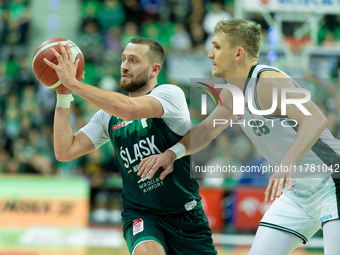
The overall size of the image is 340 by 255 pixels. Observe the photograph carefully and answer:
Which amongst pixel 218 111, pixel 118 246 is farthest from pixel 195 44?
pixel 218 111

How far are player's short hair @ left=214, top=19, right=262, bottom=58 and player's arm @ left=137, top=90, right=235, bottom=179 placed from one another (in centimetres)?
51

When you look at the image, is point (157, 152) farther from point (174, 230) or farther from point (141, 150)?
point (174, 230)

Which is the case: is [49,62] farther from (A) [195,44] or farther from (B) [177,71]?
(A) [195,44]

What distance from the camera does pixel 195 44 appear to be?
1446 centimetres

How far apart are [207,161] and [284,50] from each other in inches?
123

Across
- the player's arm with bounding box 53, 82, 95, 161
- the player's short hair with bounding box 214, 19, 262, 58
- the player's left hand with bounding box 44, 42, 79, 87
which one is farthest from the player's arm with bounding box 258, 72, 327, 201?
the player's arm with bounding box 53, 82, 95, 161

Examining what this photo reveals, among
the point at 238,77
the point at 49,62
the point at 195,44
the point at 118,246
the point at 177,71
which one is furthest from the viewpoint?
the point at 195,44

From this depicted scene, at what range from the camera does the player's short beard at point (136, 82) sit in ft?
15.2

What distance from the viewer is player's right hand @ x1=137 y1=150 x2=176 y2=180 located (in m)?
4.23

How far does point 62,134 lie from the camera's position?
457 cm

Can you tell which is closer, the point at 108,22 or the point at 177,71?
the point at 177,71

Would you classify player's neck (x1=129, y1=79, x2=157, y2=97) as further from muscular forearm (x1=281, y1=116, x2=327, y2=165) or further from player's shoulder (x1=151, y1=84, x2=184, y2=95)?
muscular forearm (x1=281, y1=116, x2=327, y2=165)

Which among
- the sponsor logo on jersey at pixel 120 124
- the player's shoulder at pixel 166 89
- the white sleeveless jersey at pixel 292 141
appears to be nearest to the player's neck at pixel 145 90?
the player's shoulder at pixel 166 89

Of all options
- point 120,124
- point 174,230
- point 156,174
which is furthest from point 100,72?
point 174,230
